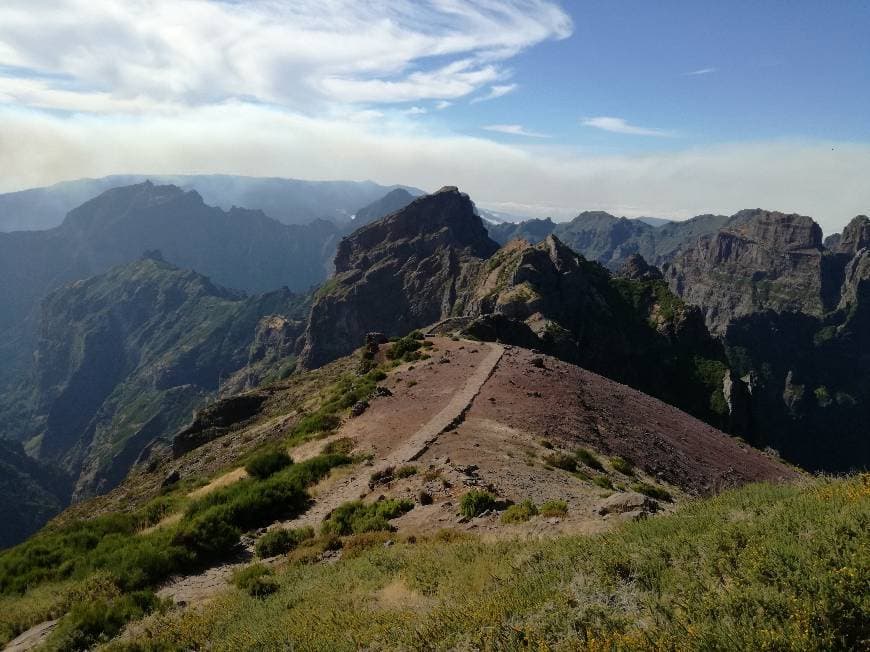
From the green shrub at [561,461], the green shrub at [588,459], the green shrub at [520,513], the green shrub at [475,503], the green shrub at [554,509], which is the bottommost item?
the green shrub at [588,459]

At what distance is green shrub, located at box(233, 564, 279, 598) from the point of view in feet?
47.8

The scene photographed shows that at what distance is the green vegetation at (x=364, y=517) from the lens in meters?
18.8

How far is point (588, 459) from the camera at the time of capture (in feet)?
86.4

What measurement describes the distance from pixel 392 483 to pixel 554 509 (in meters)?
8.16

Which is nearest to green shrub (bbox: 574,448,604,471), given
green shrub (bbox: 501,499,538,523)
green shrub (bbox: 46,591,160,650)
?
green shrub (bbox: 501,499,538,523)

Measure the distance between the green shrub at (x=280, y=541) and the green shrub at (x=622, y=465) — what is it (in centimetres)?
1505

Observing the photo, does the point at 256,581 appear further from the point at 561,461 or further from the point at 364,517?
the point at 561,461

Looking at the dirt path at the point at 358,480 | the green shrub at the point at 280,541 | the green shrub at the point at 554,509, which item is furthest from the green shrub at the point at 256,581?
the green shrub at the point at 554,509

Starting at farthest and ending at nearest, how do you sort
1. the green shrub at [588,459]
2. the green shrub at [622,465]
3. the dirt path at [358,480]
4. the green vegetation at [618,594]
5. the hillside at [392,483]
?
the green shrub at [622,465] < the green shrub at [588,459] < the dirt path at [358,480] < the hillside at [392,483] < the green vegetation at [618,594]

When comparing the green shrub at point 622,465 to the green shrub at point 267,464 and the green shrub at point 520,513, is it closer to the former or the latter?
the green shrub at point 520,513

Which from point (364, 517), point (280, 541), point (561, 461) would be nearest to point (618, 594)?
point (364, 517)

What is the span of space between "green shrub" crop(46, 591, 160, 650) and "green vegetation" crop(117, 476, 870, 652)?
1.08 metres

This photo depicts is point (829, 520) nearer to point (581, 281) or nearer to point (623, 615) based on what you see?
point (623, 615)

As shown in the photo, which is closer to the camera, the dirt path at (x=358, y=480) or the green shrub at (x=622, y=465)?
the dirt path at (x=358, y=480)
